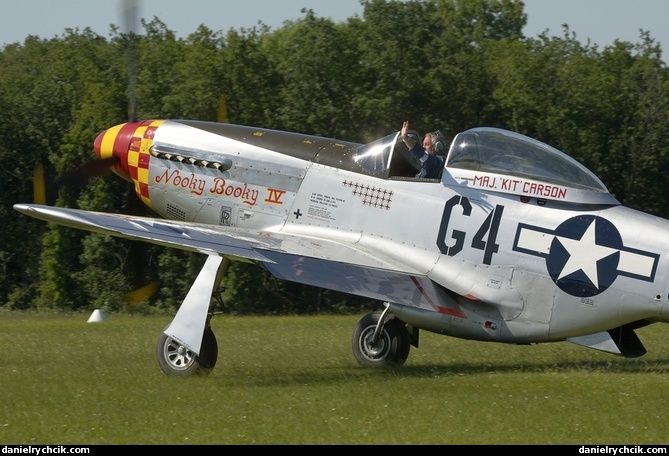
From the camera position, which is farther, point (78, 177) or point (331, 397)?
point (78, 177)

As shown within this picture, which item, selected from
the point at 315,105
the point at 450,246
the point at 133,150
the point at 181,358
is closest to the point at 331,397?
the point at 181,358

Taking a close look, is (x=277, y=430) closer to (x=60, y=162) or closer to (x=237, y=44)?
(x=60, y=162)

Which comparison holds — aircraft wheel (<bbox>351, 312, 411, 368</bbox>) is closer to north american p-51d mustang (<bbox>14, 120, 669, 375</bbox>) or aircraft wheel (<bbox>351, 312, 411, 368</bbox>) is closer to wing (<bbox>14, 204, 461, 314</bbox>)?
north american p-51d mustang (<bbox>14, 120, 669, 375</bbox>)

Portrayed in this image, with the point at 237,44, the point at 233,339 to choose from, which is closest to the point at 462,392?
the point at 233,339

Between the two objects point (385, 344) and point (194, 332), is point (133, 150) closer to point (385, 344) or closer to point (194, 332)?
point (194, 332)

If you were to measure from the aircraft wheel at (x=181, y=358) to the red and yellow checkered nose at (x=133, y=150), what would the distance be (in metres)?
3.19

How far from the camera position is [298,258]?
10680 millimetres

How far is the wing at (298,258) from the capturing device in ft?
34.5

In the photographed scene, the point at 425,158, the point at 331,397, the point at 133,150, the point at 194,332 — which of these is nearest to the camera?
the point at 331,397

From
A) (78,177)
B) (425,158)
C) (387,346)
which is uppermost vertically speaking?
(425,158)

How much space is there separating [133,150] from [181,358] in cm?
373

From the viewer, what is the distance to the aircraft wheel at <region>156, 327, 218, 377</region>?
10.8 metres

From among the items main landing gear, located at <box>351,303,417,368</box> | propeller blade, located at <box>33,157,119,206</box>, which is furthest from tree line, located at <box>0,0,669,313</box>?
main landing gear, located at <box>351,303,417,368</box>

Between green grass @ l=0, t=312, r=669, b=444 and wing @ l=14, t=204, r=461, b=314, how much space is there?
3.10 feet
